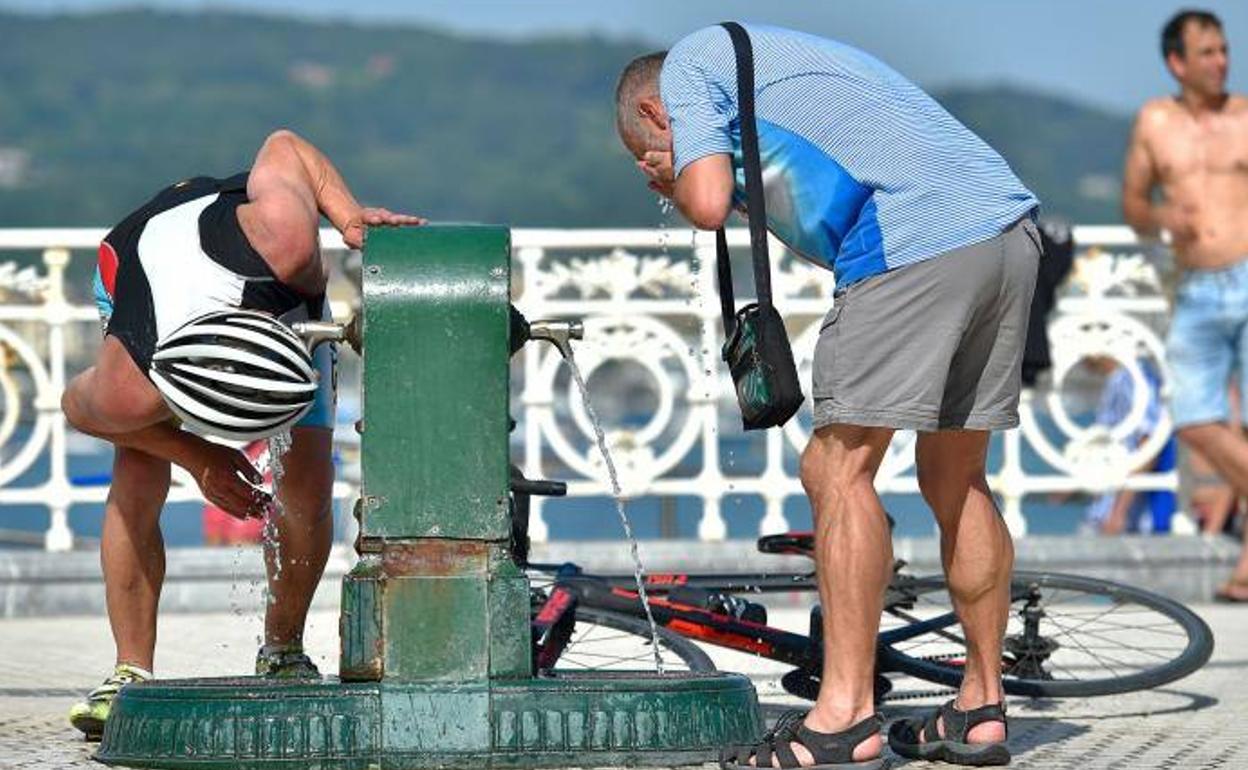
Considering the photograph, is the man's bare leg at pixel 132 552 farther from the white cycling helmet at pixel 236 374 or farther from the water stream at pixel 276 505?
the white cycling helmet at pixel 236 374

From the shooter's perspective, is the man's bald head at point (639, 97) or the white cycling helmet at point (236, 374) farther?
the man's bald head at point (639, 97)

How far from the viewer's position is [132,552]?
7145mm

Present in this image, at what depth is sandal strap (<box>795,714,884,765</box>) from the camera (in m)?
6.13

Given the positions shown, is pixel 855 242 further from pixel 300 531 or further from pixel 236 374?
pixel 300 531

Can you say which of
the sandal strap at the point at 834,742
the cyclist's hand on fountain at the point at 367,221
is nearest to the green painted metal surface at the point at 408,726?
the sandal strap at the point at 834,742

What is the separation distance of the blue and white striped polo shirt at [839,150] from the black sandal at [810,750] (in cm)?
100

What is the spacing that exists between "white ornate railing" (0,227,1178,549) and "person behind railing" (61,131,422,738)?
377cm

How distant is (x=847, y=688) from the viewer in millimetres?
6180

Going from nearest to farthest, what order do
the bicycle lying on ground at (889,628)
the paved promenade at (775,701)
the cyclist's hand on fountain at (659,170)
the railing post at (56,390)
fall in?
the cyclist's hand on fountain at (659,170) < the paved promenade at (775,701) < the bicycle lying on ground at (889,628) < the railing post at (56,390)

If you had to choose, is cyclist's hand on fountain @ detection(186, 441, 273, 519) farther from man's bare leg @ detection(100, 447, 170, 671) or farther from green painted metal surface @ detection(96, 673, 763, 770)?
green painted metal surface @ detection(96, 673, 763, 770)

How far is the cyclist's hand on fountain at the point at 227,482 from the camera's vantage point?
6969mm

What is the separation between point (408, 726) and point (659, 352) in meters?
5.36

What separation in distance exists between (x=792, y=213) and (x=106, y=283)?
1842 millimetres

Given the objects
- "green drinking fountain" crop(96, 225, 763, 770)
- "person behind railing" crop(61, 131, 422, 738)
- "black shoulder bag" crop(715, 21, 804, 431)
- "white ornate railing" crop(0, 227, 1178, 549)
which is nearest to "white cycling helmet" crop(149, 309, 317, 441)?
"person behind railing" crop(61, 131, 422, 738)
